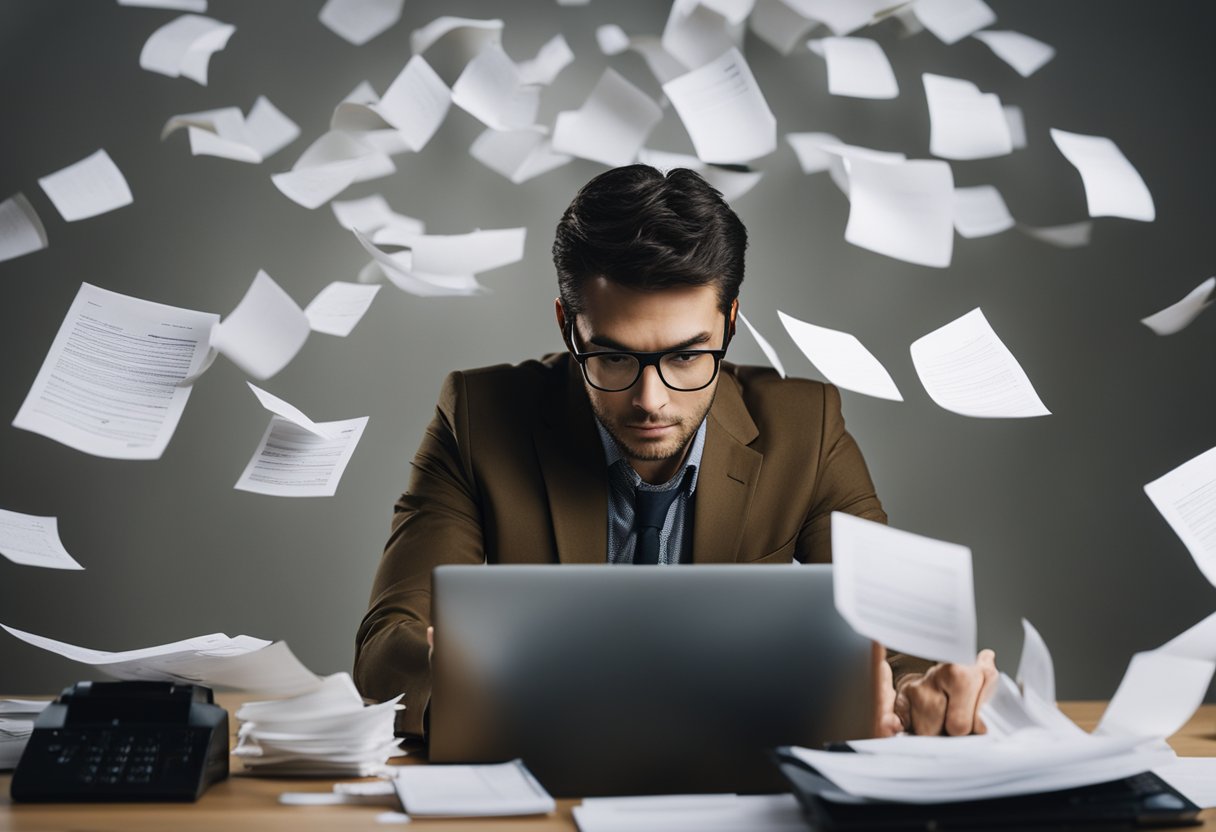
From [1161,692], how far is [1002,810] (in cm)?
18

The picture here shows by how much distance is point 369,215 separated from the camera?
7.78 feet

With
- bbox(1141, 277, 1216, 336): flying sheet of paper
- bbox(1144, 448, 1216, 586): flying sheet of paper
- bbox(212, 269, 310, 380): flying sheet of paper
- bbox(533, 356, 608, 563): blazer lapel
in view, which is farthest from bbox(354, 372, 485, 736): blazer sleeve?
bbox(1141, 277, 1216, 336): flying sheet of paper

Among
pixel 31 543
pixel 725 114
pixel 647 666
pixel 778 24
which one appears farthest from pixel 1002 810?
pixel 778 24

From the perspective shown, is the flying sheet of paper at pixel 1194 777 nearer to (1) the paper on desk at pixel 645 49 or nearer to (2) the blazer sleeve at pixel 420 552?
(2) the blazer sleeve at pixel 420 552

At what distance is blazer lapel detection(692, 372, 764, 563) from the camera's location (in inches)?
66.1

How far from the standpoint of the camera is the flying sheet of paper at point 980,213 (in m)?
2.40

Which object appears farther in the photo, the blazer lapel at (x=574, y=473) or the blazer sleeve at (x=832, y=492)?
the blazer sleeve at (x=832, y=492)

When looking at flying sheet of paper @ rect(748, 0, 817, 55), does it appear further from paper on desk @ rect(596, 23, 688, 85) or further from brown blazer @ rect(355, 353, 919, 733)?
brown blazer @ rect(355, 353, 919, 733)

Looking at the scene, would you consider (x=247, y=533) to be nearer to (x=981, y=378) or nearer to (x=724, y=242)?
(x=724, y=242)

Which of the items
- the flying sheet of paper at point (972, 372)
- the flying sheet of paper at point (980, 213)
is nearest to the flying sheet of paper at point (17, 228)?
the flying sheet of paper at point (972, 372)

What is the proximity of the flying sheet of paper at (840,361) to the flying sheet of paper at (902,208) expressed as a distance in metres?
0.47

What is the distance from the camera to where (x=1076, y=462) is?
2.43 meters

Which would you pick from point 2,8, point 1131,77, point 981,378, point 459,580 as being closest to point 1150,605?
point 1131,77

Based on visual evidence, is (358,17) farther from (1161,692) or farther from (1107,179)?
(1161,692)
